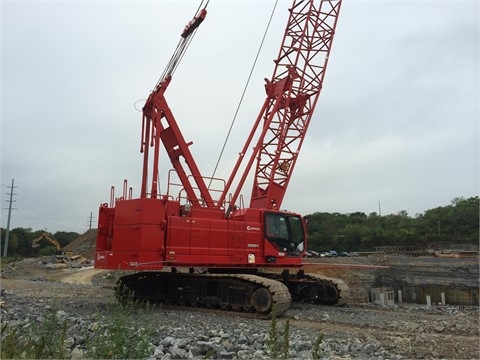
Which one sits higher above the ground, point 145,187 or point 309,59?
point 309,59

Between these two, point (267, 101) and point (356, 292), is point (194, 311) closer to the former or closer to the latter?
point (267, 101)

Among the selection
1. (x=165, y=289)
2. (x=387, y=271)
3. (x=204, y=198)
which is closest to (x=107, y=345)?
(x=165, y=289)

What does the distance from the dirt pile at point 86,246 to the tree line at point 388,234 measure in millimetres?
5856

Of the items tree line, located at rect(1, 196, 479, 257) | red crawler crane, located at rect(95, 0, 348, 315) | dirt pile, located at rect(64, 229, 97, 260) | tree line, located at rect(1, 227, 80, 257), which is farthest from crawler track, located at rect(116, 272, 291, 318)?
tree line, located at rect(1, 227, 80, 257)

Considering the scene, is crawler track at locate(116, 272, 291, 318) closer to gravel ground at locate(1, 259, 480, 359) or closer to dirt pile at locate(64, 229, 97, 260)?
gravel ground at locate(1, 259, 480, 359)

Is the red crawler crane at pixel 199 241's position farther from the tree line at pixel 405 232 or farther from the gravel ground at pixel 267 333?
the tree line at pixel 405 232

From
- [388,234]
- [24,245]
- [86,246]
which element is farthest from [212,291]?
[24,245]

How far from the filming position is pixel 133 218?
453 inches

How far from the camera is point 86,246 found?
51.8 meters

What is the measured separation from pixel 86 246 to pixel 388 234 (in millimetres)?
41705

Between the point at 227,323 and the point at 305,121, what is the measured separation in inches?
415

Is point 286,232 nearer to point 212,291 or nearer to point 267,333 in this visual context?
point 212,291

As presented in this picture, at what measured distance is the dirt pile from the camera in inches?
1937

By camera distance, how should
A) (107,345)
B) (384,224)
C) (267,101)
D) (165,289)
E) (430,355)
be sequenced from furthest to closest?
(384,224), (267,101), (165,289), (430,355), (107,345)
